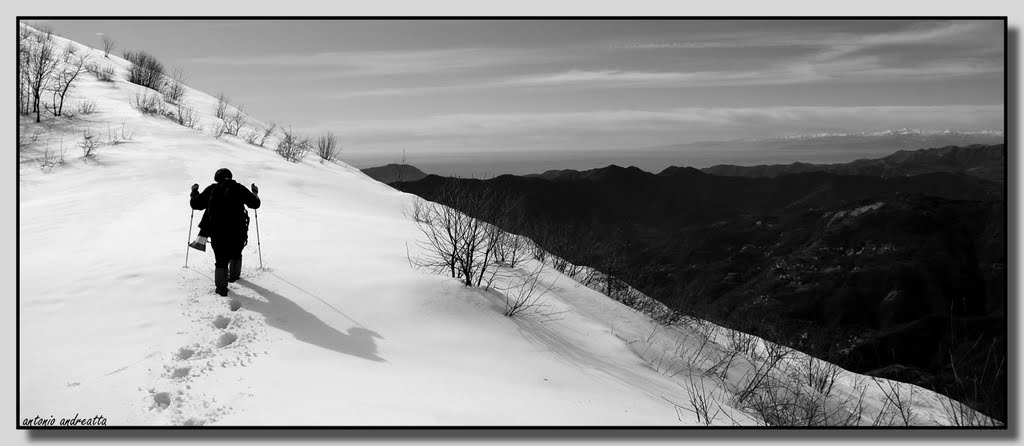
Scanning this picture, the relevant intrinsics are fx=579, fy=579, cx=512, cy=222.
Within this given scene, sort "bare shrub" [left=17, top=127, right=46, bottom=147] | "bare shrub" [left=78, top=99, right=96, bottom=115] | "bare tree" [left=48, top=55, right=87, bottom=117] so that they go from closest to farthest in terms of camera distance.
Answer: "bare shrub" [left=17, top=127, right=46, bottom=147] < "bare tree" [left=48, top=55, right=87, bottom=117] < "bare shrub" [left=78, top=99, right=96, bottom=115]

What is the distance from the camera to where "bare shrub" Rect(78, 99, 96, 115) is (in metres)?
14.3

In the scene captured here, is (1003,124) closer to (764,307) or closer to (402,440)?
(402,440)

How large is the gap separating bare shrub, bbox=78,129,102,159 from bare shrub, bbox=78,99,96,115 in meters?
2.21

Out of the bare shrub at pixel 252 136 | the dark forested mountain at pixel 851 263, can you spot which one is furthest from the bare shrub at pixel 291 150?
the dark forested mountain at pixel 851 263

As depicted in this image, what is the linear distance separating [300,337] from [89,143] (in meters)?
9.32

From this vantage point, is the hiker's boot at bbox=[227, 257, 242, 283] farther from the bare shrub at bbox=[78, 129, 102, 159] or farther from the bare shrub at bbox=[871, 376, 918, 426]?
the bare shrub at bbox=[78, 129, 102, 159]

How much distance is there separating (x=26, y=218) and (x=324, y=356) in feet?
18.3

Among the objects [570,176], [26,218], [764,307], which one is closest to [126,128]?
[26,218]

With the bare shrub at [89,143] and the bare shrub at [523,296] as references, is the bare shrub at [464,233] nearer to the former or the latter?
the bare shrub at [523,296]

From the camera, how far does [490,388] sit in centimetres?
493

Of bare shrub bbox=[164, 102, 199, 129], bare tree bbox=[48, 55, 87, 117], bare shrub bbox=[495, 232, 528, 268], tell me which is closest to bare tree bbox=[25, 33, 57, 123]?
bare tree bbox=[48, 55, 87, 117]

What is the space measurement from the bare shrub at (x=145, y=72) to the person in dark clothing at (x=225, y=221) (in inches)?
723

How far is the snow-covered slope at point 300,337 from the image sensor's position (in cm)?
439

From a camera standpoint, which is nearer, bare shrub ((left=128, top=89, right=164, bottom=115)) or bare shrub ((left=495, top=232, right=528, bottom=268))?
bare shrub ((left=495, top=232, right=528, bottom=268))
